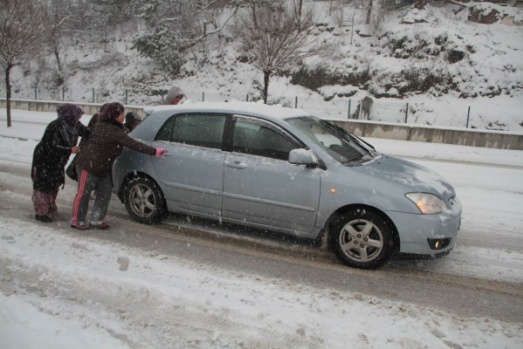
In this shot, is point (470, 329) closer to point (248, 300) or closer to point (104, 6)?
point (248, 300)

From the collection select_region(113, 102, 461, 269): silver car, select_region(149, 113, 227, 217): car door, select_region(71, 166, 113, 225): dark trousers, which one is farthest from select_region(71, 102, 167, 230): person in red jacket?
select_region(113, 102, 461, 269): silver car

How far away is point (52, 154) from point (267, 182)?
9.39ft

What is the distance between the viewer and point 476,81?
2259 cm

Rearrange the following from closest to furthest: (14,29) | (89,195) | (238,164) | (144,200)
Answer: (238,164) < (89,195) < (144,200) < (14,29)

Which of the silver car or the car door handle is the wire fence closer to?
the silver car

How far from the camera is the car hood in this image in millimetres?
4734

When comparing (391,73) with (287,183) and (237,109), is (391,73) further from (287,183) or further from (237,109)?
(287,183)

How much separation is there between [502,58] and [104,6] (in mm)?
30190

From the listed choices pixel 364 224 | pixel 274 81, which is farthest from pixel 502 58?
pixel 364 224

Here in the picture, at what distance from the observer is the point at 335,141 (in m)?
5.47

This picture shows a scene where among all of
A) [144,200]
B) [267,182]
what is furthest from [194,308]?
[144,200]

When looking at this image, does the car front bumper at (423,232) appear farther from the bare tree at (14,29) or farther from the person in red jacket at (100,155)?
the bare tree at (14,29)

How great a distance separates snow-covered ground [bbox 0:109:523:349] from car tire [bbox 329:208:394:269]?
66 cm

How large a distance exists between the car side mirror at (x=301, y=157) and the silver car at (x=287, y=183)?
12mm
